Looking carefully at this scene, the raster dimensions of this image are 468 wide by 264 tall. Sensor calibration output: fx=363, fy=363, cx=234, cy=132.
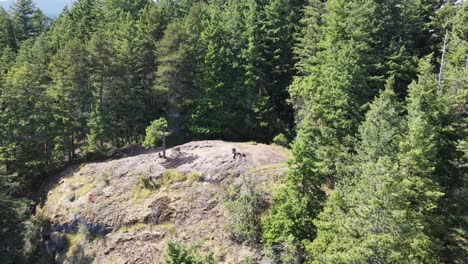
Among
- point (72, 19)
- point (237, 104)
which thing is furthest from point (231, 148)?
point (72, 19)

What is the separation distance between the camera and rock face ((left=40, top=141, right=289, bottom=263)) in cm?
3027

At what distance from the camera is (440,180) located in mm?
21938

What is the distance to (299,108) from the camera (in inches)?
1518

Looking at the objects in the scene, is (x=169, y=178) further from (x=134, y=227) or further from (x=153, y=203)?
(x=134, y=227)

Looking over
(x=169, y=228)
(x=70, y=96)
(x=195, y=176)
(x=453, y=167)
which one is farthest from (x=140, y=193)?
(x=453, y=167)

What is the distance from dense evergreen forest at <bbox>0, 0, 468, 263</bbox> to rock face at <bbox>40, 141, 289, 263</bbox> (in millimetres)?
3229

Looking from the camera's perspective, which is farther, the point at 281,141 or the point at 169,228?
the point at 281,141

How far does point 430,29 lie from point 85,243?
138 feet

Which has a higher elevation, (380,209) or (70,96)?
(70,96)

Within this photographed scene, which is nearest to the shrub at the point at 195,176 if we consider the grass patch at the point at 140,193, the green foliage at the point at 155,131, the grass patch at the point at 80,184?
the grass patch at the point at 140,193

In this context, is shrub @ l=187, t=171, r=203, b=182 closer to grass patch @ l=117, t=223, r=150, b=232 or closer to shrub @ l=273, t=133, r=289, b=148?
grass patch @ l=117, t=223, r=150, b=232

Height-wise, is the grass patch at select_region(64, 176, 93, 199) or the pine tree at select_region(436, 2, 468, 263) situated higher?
the pine tree at select_region(436, 2, 468, 263)

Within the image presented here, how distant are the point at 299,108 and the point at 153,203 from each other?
17.8 m

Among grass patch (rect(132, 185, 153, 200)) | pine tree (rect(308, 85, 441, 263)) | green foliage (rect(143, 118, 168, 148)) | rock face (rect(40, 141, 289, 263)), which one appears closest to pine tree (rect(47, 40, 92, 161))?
rock face (rect(40, 141, 289, 263))
